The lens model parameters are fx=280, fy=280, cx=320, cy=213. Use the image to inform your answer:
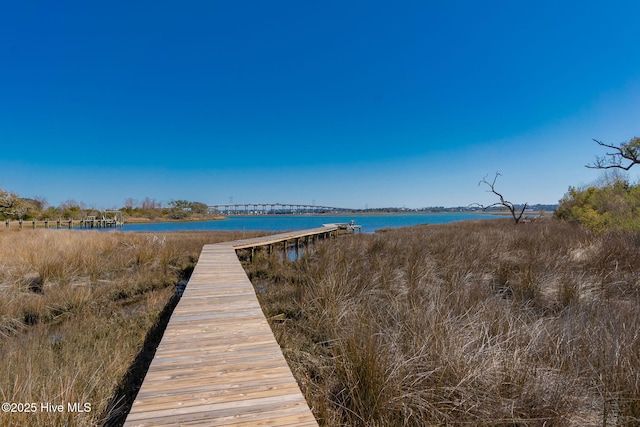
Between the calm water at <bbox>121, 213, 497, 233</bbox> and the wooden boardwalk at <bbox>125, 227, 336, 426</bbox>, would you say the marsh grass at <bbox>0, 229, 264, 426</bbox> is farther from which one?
the calm water at <bbox>121, 213, 497, 233</bbox>

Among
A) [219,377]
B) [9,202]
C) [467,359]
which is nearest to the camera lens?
[219,377]

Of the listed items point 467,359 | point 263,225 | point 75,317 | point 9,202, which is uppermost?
point 9,202

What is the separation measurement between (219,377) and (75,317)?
4775 mm

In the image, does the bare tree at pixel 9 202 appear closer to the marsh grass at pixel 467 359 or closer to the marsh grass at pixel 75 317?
the marsh grass at pixel 75 317

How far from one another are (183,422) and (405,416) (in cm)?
158

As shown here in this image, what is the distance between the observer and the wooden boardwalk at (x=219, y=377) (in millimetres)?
1783

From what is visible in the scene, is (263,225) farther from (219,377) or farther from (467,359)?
(467,359)

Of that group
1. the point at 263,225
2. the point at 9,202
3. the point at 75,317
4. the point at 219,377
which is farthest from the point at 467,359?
the point at 263,225

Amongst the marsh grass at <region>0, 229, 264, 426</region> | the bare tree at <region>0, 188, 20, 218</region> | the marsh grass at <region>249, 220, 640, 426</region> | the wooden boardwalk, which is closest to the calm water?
the bare tree at <region>0, 188, 20, 218</region>

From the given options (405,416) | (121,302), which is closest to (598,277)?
(405,416)

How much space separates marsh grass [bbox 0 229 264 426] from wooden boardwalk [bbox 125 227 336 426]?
1.91 feet

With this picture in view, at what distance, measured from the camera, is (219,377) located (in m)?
2.26

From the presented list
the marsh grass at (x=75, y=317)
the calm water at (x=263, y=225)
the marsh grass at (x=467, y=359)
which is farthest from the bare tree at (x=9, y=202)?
the marsh grass at (x=467, y=359)

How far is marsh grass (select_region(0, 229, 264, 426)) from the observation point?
2.37m
